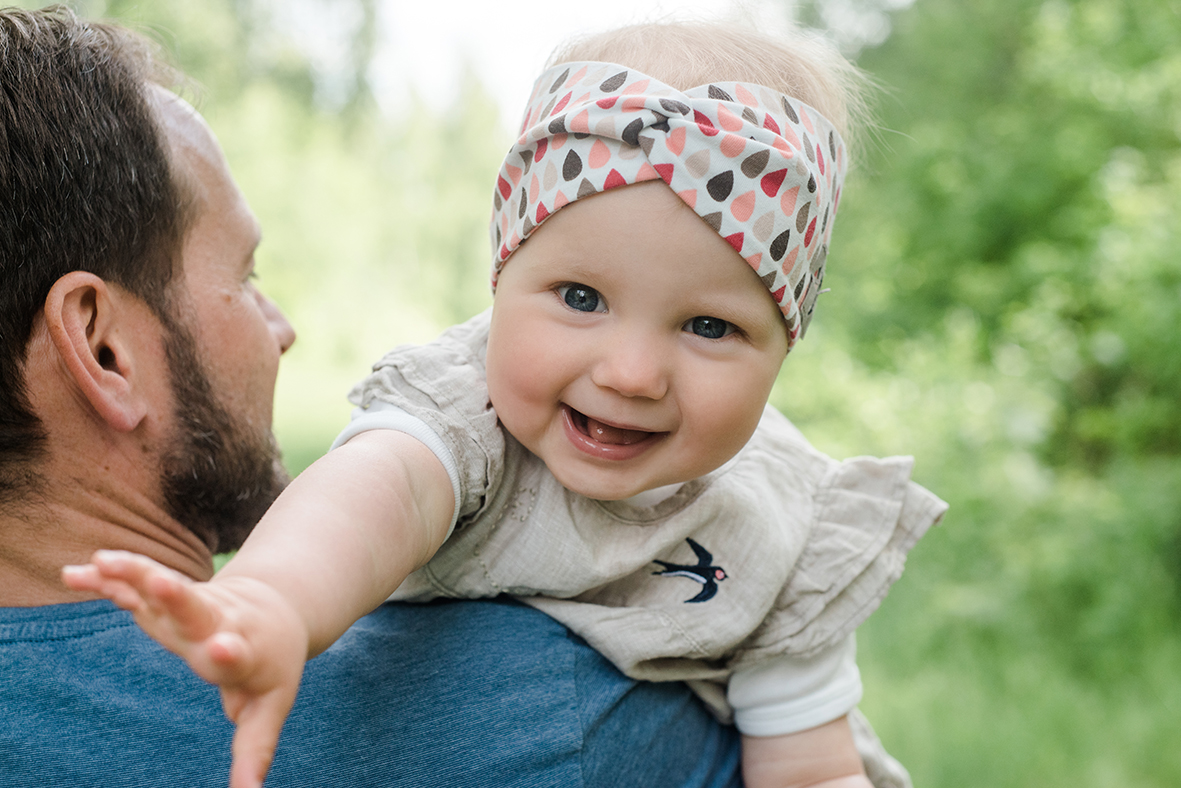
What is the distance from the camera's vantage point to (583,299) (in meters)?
1.22

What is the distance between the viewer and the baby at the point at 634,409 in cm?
116

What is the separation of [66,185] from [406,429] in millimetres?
670

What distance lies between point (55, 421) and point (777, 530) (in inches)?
42.3

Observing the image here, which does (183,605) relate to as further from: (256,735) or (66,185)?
(66,185)

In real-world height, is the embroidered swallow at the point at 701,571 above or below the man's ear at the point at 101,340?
below

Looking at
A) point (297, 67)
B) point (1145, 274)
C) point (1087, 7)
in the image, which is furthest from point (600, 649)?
point (297, 67)

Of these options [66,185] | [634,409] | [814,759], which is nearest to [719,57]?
[634,409]

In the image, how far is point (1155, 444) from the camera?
5.19 meters

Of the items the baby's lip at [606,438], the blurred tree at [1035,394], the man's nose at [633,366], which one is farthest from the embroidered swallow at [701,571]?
the blurred tree at [1035,394]

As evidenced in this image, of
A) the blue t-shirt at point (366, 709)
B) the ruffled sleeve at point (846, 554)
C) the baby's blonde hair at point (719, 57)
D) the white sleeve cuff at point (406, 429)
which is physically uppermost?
the baby's blonde hair at point (719, 57)

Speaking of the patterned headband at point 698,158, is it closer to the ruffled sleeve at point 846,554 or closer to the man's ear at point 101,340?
the ruffled sleeve at point 846,554

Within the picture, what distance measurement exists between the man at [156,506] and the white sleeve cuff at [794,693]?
0.10 m

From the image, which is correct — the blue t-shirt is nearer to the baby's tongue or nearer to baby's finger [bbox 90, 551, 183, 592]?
the baby's tongue

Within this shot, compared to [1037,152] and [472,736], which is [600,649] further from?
[1037,152]
